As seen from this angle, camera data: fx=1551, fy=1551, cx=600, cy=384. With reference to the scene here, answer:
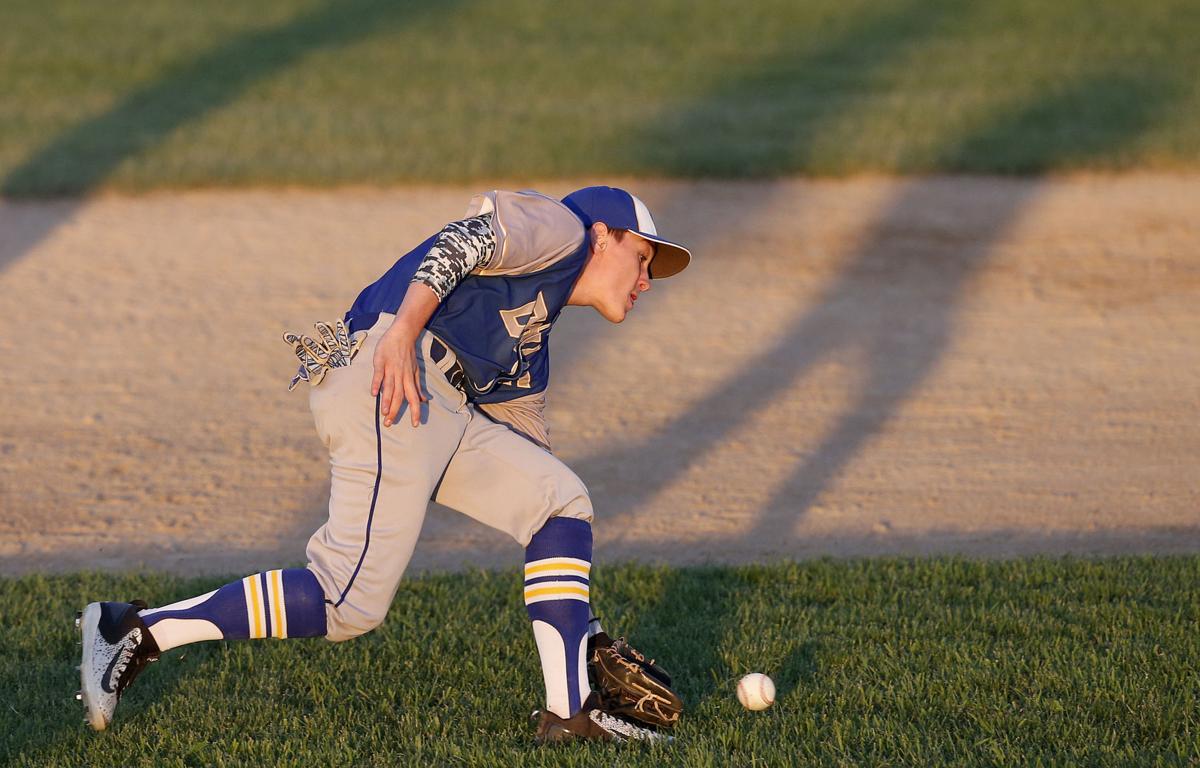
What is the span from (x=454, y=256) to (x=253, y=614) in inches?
43.2

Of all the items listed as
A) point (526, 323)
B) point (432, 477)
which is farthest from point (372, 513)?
point (526, 323)

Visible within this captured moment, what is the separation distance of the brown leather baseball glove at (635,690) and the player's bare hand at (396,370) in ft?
2.96

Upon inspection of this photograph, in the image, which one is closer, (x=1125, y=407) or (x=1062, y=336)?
(x=1125, y=407)

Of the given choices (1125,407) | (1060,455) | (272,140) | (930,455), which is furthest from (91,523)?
(272,140)

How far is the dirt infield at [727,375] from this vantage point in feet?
21.3

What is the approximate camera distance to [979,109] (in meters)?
13.4

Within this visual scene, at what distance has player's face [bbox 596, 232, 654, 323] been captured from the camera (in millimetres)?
4367

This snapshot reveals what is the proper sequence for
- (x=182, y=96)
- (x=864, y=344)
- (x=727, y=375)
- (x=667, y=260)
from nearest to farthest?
(x=667, y=260)
(x=727, y=375)
(x=864, y=344)
(x=182, y=96)

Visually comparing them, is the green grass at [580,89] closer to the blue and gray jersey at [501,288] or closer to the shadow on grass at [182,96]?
the shadow on grass at [182,96]

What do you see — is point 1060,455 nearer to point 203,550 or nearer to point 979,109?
point 203,550

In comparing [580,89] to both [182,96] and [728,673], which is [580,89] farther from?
[728,673]

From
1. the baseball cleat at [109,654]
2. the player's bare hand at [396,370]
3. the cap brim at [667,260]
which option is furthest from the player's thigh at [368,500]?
the cap brim at [667,260]

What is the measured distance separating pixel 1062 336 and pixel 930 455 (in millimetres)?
2026

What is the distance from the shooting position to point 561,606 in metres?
4.10
